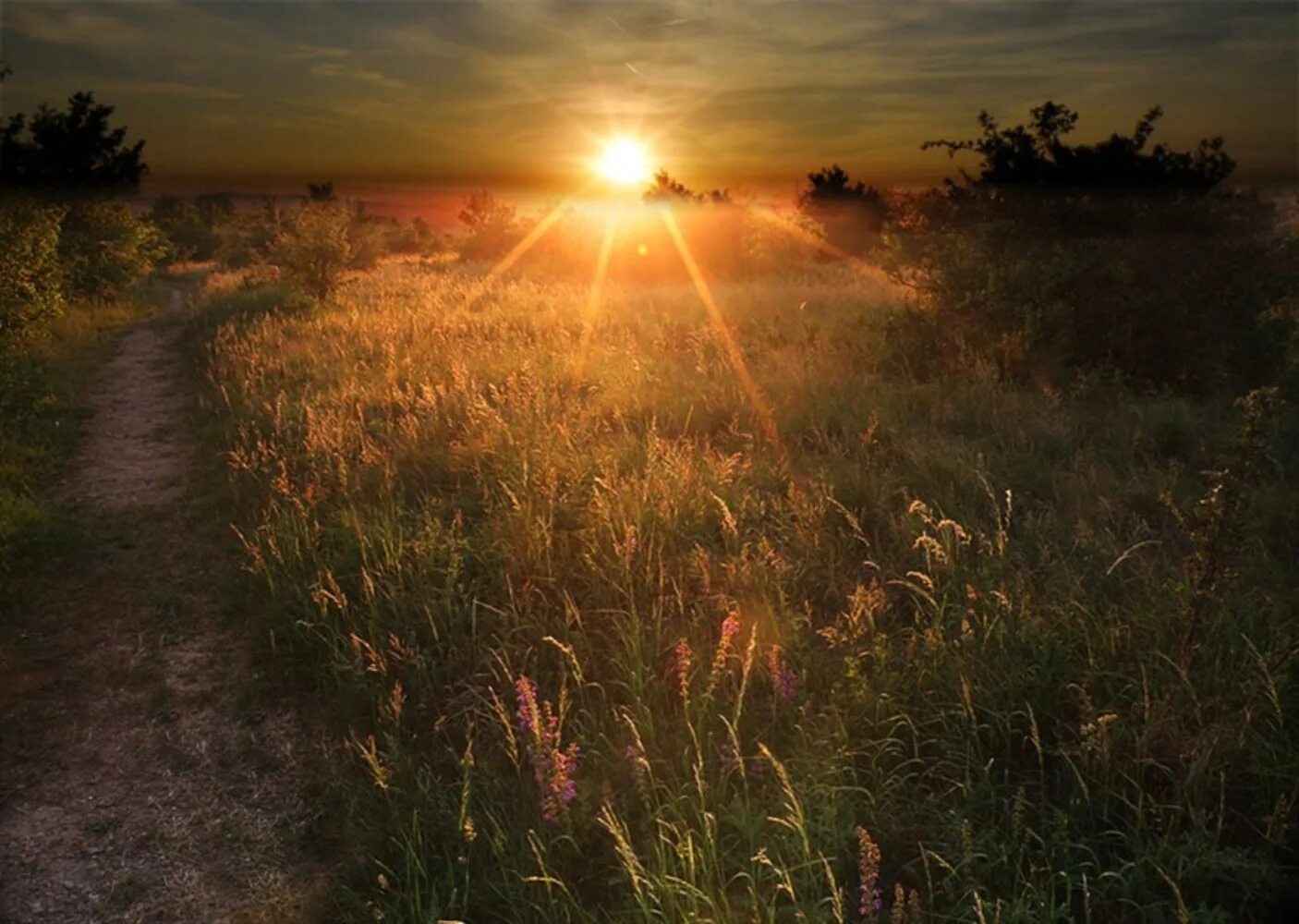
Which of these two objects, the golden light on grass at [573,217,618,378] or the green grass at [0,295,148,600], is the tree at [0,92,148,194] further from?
the golden light on grass at [573,217,618,378]

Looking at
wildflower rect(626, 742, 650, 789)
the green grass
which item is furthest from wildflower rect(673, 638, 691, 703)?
the green grass

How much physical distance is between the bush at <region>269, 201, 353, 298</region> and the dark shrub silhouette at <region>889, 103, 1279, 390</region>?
1236 cm

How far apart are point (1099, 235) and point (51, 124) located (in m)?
24.1

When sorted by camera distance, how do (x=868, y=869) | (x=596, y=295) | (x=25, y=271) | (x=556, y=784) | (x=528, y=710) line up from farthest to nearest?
(x=596, y=295)
(x=25, y=271)
(x=528, y=710)
(x=556, y=784)
(x=868, y=869)

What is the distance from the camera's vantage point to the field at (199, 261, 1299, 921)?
2818 mm

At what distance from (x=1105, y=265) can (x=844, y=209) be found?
33.0 m

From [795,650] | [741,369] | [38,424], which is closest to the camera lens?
[795,650]

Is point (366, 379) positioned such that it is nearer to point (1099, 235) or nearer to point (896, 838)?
point (896, 838)

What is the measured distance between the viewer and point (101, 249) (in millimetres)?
20219

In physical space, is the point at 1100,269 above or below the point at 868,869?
above

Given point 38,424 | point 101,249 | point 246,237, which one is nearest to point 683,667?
point 38,424

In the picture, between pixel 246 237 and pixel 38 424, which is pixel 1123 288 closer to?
pixel 38 424

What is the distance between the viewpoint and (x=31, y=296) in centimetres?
1150

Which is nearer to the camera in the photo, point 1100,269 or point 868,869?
point 868,869
